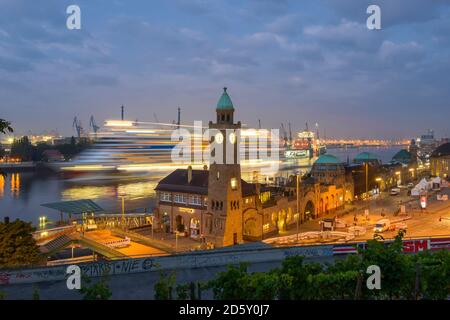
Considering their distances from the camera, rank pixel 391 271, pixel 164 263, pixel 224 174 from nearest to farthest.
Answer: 1. pixel 391 271
2. pixel 164 263
3. pixel 224 174

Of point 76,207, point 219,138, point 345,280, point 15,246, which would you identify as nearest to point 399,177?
point 219,138

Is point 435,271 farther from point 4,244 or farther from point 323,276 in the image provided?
point 4,244

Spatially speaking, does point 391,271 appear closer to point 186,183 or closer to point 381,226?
point 381,226

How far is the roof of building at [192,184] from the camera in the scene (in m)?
42.7

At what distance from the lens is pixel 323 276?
1212 cm

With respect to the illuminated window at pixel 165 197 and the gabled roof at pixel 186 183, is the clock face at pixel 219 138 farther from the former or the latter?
the illuminated window at pixel 165 197

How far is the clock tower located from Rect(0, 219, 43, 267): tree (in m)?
16.6

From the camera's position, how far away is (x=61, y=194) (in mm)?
82875

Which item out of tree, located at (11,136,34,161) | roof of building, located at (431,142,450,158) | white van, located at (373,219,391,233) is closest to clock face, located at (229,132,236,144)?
white van, located at (373,219,391,233)

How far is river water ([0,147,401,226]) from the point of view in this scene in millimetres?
64062

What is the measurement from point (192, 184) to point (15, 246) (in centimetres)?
1963
